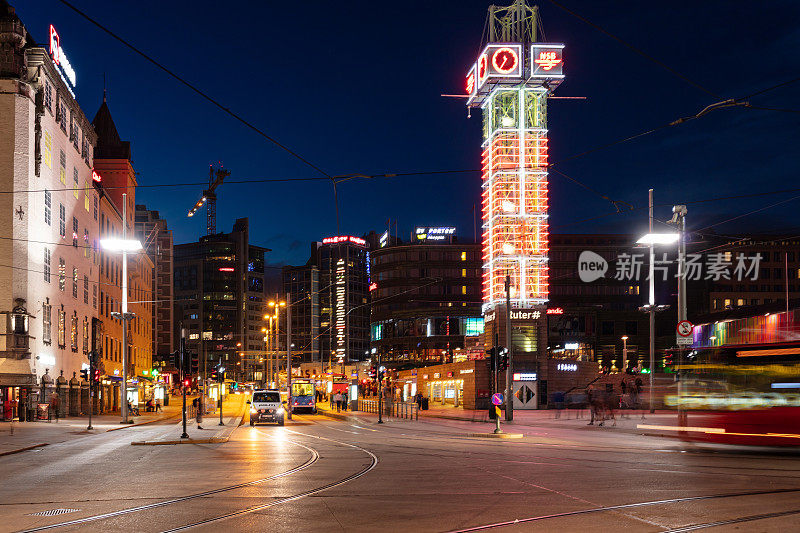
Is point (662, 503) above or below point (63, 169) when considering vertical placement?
below

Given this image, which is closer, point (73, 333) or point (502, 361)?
point (502, 361)

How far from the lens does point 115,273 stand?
77375 millimetres

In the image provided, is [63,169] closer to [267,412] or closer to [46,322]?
[46,322]

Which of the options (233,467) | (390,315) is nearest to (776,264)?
(390,315)

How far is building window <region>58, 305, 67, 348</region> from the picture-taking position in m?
54.6

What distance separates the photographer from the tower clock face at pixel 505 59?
66250 mm

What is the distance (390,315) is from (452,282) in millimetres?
12043

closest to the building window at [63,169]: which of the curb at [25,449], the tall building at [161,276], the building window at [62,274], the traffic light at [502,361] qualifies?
the building window at [62,274]

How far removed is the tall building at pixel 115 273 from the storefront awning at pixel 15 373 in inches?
649

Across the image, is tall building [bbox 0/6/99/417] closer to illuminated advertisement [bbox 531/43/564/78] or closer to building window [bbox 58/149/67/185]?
building window [bbox 58/149/67/185]

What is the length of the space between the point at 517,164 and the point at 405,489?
172 feet

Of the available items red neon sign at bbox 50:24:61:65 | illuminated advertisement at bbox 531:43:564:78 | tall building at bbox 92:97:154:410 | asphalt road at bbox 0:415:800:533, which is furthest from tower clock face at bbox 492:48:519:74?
asphalt road at bbox 0:415:800:533

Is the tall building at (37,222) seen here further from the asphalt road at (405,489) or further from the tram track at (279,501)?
the tram track at (279,501)

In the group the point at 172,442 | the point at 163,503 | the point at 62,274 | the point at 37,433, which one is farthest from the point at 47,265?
the point at 163,503
